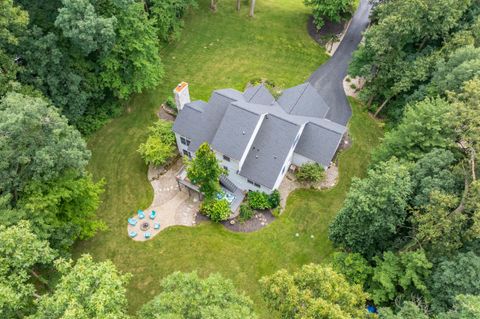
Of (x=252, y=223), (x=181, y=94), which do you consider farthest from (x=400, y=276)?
(x=181, y=94)

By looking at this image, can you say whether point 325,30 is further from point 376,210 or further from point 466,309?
point 466,309

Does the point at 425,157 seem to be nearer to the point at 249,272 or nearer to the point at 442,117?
the point at 442,117

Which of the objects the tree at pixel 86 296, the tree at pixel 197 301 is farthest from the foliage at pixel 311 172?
the tree at pixel 86 296

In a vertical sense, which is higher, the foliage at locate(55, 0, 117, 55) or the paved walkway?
the foliage at locate(55, 0, 117, 55)

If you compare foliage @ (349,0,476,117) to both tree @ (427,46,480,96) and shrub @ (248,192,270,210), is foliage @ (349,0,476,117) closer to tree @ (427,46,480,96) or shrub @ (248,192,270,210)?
tree @ (427,46,480,96)

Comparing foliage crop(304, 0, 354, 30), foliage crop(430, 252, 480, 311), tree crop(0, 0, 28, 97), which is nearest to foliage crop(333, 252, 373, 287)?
foliage crop(430, 252, 480, 311)

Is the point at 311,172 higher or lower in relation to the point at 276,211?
higher

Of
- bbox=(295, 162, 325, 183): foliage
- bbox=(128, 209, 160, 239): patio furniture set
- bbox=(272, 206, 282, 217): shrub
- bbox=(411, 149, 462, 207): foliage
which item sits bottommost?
bbox=(128, 209, 160, 239): patio furniture set
